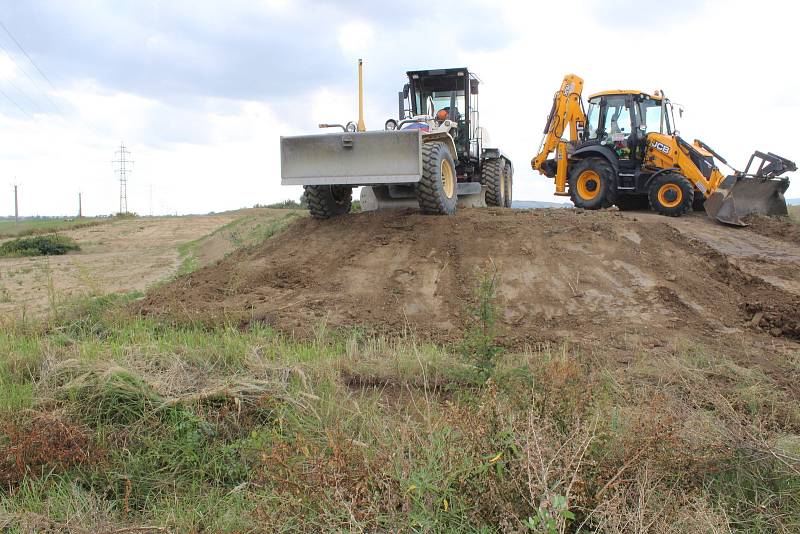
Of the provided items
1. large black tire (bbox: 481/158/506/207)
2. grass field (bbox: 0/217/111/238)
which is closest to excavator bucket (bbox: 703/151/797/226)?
large black tire (bbox: 481/158/506/207)

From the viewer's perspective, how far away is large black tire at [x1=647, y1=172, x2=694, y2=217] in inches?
514

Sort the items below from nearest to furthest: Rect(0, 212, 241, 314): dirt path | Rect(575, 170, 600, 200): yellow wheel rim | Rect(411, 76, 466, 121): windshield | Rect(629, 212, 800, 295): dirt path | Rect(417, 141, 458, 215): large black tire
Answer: Rect(629, 212, 800, 295): dirt path, Rect(417, 141, 458, 215): large black tire, Rect(0, 212, 241, 314): dirt path, Rect(411, 76, 466, 121): windshield, Rect(575, 170, 600, 200): yellow wheel rim

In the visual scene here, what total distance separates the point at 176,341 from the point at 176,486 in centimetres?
218

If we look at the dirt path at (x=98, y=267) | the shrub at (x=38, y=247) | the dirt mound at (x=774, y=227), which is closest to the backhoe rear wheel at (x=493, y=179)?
the dirt mound at (x=774, y=227)

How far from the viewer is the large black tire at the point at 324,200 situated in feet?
35.9

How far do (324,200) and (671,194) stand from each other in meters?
7.38

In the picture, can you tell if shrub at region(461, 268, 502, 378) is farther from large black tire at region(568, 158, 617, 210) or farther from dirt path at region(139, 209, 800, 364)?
large black tire at region(568, 158, 617, 210)

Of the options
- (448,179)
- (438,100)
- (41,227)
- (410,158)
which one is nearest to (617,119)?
(438,100)

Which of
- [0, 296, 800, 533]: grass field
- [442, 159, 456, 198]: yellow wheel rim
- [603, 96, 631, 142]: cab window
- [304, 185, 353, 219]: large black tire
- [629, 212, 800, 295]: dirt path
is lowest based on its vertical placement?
[0, 296, 800, 533]: grass field

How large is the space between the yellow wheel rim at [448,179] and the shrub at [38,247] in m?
14.6

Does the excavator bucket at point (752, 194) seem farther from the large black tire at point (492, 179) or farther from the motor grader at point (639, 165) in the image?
the large black tire at point (492, 179)

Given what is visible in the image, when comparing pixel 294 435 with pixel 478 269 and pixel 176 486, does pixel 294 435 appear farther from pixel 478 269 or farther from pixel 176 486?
pixel 478 269

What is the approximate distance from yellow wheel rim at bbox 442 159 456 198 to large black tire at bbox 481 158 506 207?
3.81m

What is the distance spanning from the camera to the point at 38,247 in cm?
2017
